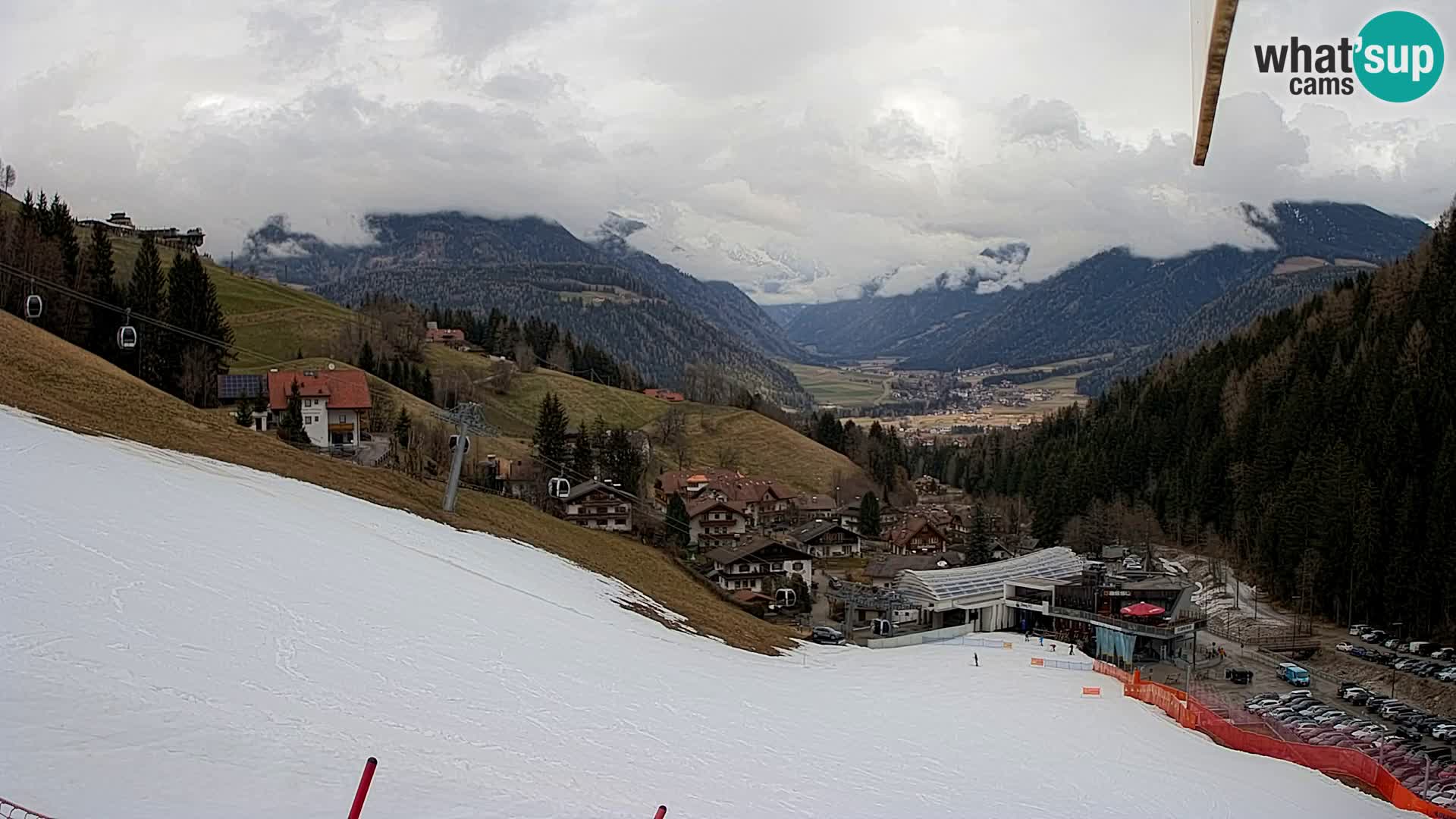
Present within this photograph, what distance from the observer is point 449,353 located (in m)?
125

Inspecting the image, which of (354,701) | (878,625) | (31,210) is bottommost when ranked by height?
(878,625)

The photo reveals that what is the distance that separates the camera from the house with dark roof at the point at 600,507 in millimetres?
65812

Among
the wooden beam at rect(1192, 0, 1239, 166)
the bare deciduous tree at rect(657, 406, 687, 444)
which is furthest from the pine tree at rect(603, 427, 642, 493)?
the wooden beam at rect(1192, 0, 1239, 166)

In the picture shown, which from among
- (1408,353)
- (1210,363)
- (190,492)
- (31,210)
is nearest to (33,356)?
(190,492)

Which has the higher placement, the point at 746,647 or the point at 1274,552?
the point at 746,647

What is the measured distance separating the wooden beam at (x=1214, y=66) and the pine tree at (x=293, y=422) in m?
54.8

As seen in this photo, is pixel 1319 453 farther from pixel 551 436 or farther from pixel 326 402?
pixel 326 402

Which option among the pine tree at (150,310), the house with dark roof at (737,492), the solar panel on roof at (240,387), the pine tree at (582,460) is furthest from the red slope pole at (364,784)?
the house with dark roof at (737,492)

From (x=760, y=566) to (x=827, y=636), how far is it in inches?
740

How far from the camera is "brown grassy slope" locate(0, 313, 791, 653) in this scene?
1081 inches

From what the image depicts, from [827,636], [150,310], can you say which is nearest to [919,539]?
[827,636]

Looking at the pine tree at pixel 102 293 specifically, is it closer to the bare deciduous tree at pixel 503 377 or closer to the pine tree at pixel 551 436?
the pine tree at pixel 551 436

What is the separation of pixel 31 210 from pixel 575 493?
121ft

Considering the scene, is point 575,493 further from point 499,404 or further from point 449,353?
point 449,353
